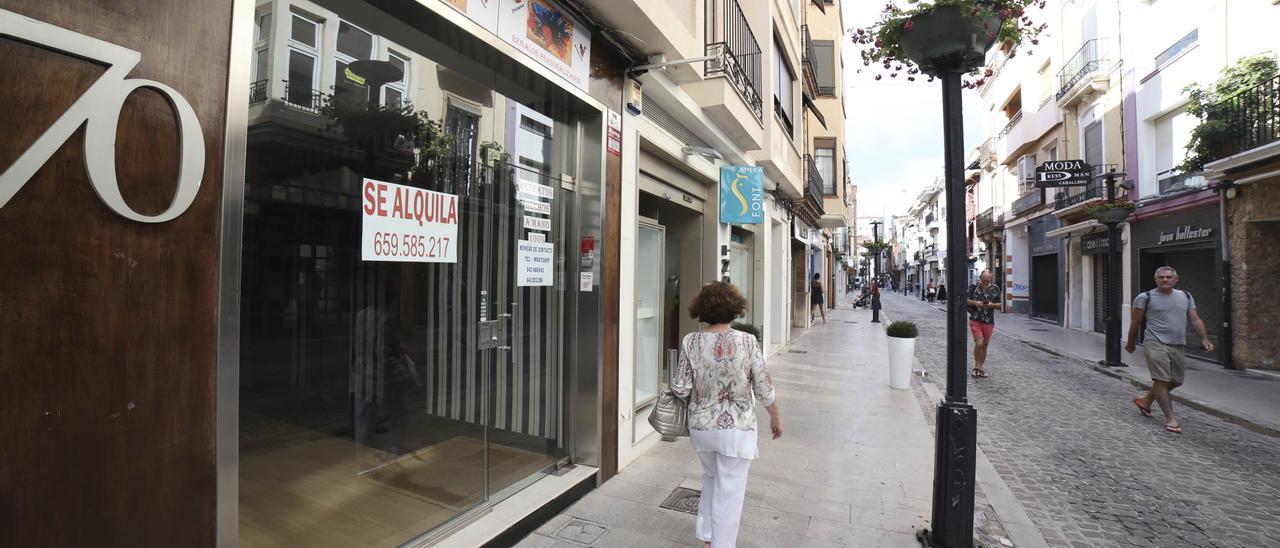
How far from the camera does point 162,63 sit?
185 cm

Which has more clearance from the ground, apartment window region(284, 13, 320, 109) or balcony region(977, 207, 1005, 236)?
balcony region(977, 207, 1005, 236)

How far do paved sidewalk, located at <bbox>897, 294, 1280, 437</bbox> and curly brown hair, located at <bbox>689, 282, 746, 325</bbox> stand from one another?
7377 mm

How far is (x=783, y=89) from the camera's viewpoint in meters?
11.7

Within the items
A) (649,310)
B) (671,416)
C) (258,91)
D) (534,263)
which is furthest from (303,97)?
(649,310)

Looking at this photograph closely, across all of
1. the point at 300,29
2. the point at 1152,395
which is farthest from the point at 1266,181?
the point at 300,29

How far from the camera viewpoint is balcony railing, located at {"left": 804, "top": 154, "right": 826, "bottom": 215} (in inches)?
576

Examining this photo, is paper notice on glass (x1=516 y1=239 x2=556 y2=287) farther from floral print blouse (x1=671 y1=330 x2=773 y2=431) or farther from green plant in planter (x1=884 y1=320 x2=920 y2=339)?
green plant in planter (x1=884 y1=320 x2=920 y2=339)

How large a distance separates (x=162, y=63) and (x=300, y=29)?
1144mm

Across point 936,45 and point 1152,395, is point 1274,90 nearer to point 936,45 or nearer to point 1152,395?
point 1152,395

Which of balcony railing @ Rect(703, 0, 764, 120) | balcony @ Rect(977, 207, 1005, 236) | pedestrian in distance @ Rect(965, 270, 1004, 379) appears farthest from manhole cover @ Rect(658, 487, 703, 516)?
balcony @ Rect(977, 207, 1005, 236)

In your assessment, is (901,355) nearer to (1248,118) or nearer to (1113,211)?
(1113,211)

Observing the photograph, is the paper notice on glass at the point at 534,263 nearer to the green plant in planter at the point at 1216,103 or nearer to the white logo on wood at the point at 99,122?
the white logo on wood at the point at 99,122

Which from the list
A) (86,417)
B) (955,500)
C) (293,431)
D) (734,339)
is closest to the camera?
(86,417)

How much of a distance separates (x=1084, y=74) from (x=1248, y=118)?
348 inches
